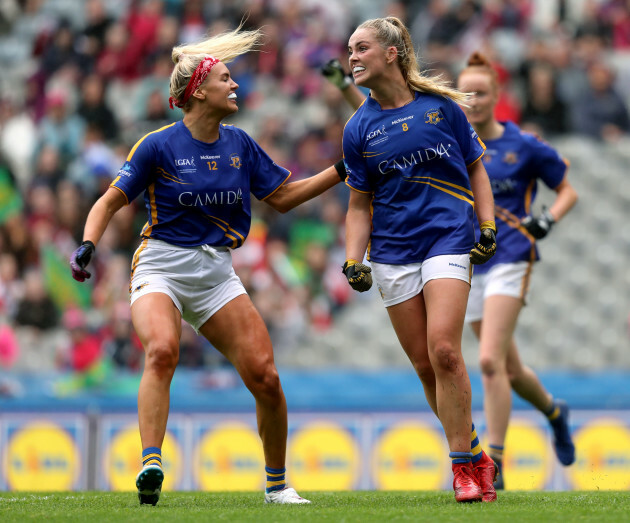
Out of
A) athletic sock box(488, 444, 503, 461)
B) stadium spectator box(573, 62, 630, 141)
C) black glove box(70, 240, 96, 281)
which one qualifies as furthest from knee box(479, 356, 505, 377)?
stadium spectator box(573, 62, 630, 141)

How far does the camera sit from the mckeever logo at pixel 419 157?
215 inches

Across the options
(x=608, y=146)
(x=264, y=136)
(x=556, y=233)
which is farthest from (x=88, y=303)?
(x=608, y=146)

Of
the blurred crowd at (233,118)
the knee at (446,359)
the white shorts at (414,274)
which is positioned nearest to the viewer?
the knee at (446,359)

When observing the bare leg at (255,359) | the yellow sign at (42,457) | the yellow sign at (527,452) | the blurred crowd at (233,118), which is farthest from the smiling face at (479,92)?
the yellow sign at (42,457)

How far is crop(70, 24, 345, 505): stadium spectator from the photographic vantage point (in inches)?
226

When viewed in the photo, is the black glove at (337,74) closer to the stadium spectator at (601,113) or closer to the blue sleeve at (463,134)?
the blue sleeve at (463,134)

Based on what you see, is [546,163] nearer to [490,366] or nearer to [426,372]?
[490,366]

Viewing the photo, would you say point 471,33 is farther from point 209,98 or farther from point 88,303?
point 209,98

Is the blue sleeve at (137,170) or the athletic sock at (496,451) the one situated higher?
the blue sleeve at (137,170)

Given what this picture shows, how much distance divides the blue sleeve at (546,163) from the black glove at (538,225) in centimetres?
39

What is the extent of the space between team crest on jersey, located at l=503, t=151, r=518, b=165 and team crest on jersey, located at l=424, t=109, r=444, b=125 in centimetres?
179

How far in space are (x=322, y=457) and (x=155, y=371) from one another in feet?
16.2

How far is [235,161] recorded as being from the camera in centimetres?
593

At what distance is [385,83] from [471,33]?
8950 millimetres
